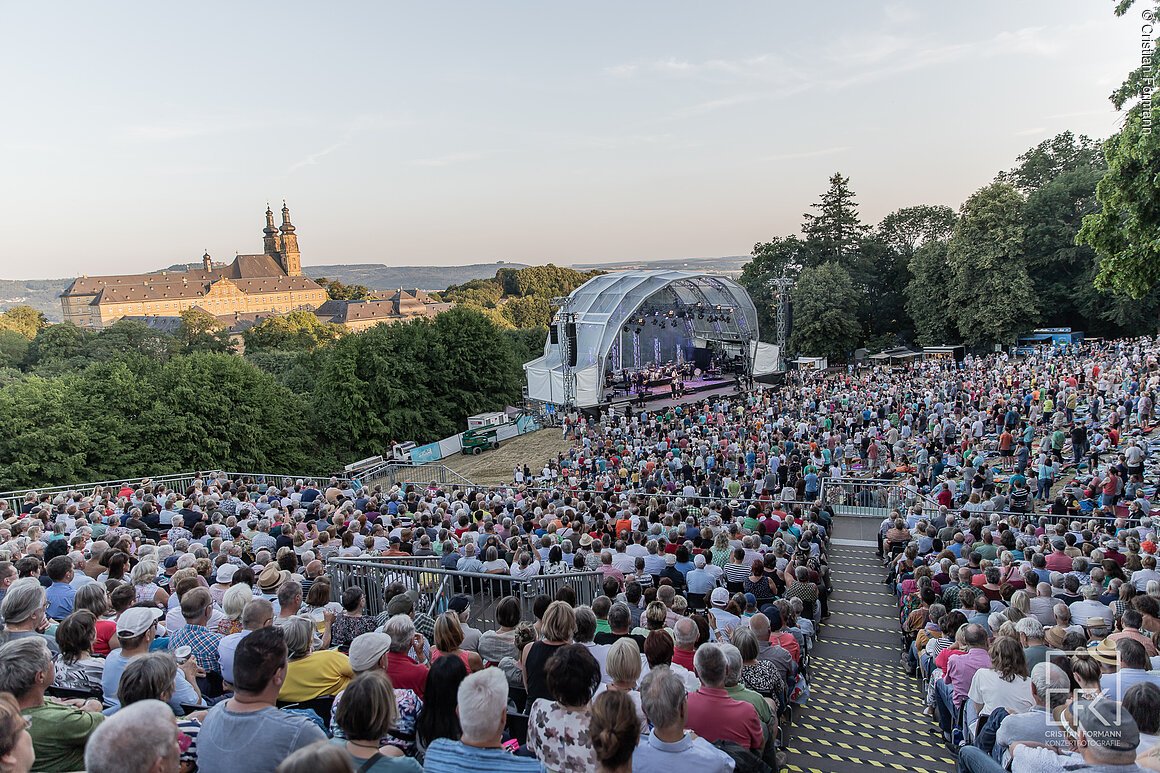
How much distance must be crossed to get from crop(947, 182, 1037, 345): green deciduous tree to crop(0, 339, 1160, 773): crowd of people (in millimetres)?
23660

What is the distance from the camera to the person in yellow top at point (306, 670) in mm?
3572

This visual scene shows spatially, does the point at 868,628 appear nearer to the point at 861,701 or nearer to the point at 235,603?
the point at 861,701

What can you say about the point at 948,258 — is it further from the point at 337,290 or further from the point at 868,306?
the point at 337,290

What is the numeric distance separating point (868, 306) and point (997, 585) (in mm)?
42603

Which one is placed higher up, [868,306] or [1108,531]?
[868,306]

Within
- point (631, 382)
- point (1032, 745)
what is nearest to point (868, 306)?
point (631, 382)

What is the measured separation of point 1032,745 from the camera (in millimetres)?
3289

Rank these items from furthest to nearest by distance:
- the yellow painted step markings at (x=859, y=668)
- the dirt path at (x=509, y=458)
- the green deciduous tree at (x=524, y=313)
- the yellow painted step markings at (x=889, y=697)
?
the green deciduous tree at (x=524, y=313), the dirt path at (x=509, y=458), the yellow painted step markings at (x=859, y=668), the yellow painted step markings at (x=889, y=697)

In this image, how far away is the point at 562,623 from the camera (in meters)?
3.80

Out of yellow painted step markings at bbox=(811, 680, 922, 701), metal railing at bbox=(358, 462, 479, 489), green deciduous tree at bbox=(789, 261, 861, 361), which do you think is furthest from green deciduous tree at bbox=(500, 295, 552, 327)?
yellow painted step markings at bbox=(811, 680, 922, 701)

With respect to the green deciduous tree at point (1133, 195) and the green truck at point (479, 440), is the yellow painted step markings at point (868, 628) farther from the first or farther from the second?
the green truck at point (479, 440)

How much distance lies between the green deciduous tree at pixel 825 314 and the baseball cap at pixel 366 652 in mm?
42058

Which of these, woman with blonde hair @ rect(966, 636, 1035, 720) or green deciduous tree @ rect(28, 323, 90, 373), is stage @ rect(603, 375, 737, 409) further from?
green deciduous tree @ rect(28, 323, 90, 373)

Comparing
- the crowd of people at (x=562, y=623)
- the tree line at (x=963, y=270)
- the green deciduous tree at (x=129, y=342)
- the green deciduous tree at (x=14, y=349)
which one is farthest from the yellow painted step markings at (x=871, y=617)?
the green deciduous tree at (x=14, y=349)
